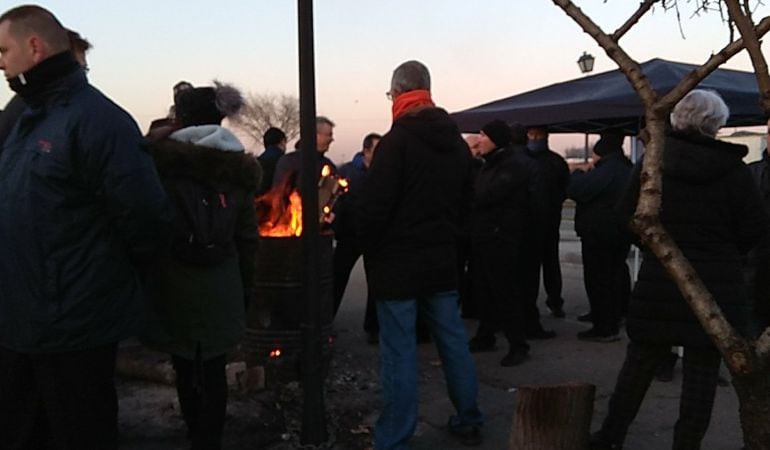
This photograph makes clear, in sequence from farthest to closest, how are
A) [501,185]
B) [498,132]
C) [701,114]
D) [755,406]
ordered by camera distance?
1. [501,185]
2. [498,132]
3. [701,114]
4. [755,406]

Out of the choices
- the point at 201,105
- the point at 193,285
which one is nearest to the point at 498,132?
the point at 201,105

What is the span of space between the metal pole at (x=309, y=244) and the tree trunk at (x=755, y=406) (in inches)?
94.2

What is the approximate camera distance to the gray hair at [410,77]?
4062mm

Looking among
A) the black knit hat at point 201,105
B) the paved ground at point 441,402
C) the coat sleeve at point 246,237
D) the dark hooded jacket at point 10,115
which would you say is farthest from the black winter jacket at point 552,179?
the dark hooded jacket at point 10,115

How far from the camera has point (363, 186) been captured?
398 centimetres

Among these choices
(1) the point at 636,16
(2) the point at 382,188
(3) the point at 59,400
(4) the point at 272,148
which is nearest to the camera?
(1) the point at 636,16

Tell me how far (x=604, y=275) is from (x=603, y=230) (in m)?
0.39

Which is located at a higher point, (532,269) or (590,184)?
(590,184)

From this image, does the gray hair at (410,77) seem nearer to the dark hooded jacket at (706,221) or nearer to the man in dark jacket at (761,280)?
the dark hooded jacket at (706,221)

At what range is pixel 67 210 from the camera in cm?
273

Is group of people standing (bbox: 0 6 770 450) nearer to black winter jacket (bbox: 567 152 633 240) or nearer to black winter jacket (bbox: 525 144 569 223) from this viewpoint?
black winter jacket (bbox: 567 152 633 240)

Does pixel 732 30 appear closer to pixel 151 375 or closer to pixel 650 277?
pixel 650 277

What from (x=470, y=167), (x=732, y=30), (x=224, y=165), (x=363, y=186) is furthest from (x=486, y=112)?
(x=732, y=30)

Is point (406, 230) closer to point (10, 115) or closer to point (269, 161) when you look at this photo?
point (10, 115)
